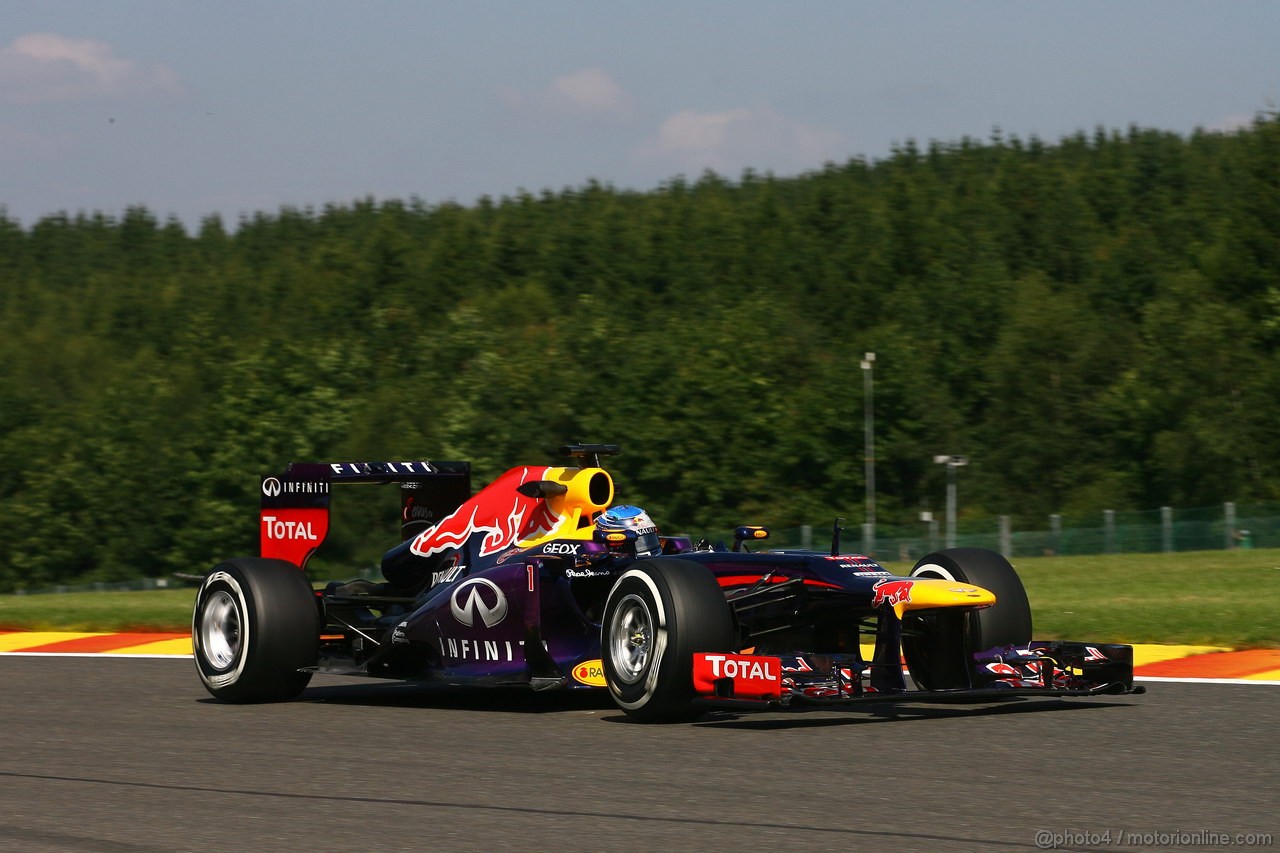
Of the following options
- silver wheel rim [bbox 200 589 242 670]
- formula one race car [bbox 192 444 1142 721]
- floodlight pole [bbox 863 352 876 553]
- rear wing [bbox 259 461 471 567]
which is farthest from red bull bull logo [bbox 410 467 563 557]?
floodlight pole [bbox 863 352 876 553]

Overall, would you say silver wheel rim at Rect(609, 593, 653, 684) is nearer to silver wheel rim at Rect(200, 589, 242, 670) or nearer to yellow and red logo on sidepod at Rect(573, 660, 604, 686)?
yellow and red logo on sidepod at Rect(573, 660, 604, 686)

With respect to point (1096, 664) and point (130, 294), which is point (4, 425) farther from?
point (1096, 664)

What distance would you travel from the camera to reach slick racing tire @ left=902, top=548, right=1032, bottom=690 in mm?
10188

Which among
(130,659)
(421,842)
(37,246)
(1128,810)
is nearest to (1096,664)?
(1128,810)

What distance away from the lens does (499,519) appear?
1177cm

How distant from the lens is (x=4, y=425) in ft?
321

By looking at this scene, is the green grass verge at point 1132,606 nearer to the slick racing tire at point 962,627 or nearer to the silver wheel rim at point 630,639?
the slick racing tire at point 962,627

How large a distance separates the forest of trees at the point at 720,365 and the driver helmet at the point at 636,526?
64780 millimetres

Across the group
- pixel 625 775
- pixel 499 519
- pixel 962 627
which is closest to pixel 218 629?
pixel 499 519

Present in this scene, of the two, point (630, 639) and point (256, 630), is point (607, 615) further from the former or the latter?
point (256, 630)

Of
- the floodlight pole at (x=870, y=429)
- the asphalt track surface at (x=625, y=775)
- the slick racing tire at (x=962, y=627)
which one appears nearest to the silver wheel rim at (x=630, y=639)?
the asphalt track surface at (x=625, y=775)

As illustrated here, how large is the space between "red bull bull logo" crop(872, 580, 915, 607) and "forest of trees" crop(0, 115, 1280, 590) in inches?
2575

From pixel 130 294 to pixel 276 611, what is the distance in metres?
121

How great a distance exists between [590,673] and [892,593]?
1.89 metres
